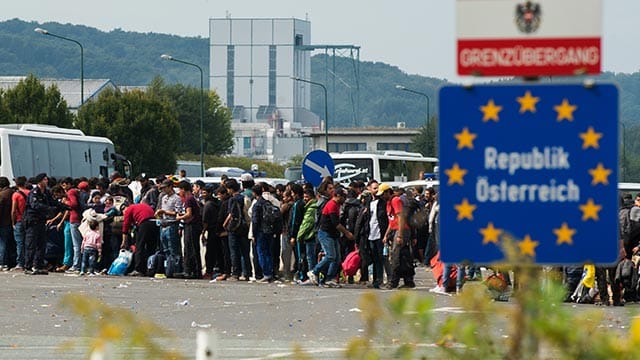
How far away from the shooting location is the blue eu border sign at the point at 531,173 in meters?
4.69

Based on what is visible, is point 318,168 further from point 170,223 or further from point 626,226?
point 626,226

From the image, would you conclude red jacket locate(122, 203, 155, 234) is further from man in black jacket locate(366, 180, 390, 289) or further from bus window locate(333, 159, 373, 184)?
bus window locate(333, 159, 373, 184)

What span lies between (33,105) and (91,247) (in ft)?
201

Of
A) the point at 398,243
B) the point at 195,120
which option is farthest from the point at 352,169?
the point at 195,120

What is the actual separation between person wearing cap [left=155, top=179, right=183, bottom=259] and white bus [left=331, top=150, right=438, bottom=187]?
23.3 m

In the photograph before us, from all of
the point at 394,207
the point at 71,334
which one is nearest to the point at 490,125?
the point at 71,334

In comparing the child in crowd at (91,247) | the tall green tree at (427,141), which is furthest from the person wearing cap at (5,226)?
the tall green tree at (427,141)

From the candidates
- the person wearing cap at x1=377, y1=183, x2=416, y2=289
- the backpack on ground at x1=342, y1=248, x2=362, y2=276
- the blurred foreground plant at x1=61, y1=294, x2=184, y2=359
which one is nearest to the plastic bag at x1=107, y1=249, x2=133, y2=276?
the backpack on ground at x1=342, y1=248, x2=362, y2=276

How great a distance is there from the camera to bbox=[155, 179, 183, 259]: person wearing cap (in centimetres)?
2741

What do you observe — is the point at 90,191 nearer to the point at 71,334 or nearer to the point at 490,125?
the point at 71,334

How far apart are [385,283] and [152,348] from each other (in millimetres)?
21320

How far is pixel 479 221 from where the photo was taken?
15.5ft

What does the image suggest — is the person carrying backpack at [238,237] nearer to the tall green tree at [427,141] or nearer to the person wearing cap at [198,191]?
the person wearing cap at [198,191]

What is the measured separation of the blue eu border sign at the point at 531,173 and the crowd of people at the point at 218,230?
63.9 feet
